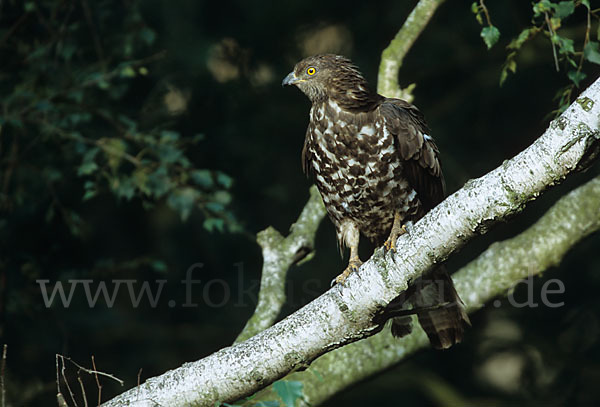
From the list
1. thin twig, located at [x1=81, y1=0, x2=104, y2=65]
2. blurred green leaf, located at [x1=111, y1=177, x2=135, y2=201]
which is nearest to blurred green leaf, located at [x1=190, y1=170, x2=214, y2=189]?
blurred green leaf, located at [x1=111, y1=177, x2=135, y2=201]

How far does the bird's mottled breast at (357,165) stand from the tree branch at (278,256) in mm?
321

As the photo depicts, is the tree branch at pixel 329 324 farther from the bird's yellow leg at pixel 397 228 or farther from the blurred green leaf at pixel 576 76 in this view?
the blurred green leaf at pixel 576 76

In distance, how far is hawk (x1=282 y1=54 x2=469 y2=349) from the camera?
12.0 feet

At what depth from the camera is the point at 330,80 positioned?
4043mm

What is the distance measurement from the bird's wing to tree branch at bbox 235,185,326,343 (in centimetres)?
72

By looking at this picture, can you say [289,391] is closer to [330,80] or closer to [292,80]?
[330,80]

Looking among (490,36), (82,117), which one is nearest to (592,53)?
(490,36)

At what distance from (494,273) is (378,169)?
1.19 metres

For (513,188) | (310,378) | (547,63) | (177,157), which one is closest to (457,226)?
(513,188)

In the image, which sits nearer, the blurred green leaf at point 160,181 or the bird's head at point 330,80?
the bird's head at point 330,80

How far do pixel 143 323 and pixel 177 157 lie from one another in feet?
7.89

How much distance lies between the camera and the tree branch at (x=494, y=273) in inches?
163

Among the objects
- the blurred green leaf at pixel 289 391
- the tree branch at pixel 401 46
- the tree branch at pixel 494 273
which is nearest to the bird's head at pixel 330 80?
the tree branch at pixel 401 46

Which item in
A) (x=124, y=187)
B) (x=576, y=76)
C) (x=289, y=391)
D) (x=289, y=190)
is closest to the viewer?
(x=289, y=391)
